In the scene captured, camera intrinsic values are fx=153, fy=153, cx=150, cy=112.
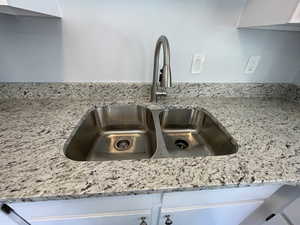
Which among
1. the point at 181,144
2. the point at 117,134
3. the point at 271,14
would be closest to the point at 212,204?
the point at 181,144

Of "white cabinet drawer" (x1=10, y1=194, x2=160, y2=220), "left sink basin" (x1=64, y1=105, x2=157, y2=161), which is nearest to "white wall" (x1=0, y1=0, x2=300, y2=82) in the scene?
"left sink basin" (x1=64, y1=105, x2=157, y2=161)

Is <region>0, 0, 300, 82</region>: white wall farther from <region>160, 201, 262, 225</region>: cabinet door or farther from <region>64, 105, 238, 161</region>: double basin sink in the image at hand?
<region>160, 201, 262, 225</region>: cabinet door

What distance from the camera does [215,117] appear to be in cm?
89

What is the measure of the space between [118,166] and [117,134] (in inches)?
19.0

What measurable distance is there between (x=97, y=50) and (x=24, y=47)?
0.40 m

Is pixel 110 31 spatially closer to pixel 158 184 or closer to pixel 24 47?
pixel 24 47

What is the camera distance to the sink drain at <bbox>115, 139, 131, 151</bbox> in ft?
3.06

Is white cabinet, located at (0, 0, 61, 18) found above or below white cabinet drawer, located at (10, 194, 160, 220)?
above

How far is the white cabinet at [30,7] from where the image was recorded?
0.48 meters

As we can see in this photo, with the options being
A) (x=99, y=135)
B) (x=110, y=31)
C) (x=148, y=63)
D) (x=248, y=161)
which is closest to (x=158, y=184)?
(x=248, y=161)

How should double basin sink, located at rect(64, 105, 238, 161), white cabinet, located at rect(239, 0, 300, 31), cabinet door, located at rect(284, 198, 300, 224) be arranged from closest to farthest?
white cabinet, located at rect(239, 0, 300, 31) → cabinet door, located at rect(284, 198, 300, 224) → double basin sink, located at rect(64, 105, 238, 161)

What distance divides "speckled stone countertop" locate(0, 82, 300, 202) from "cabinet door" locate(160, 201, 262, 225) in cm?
19

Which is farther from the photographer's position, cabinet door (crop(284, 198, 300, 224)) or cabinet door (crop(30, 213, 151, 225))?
cabinet door (crop(284, 198, 300, 224))

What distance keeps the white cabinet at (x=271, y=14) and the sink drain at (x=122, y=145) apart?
0.96 m
